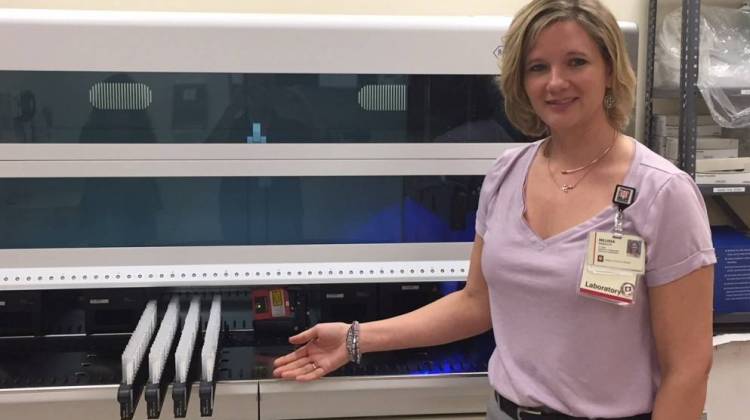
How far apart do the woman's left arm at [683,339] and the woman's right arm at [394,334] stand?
0.37 meters

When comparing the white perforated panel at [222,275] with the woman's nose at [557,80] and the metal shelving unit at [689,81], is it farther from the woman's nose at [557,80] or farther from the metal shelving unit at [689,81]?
the metal shelving unit at [689,81]

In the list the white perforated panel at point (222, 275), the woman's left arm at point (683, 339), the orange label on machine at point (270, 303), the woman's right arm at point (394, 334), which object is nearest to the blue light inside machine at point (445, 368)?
the woman's right arm at point (394, 334)

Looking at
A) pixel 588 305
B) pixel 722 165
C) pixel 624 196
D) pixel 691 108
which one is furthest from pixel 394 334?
pixel 722 165

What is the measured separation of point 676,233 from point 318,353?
28.4 inches

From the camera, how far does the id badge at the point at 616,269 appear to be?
100cm

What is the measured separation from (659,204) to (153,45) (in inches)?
37.8

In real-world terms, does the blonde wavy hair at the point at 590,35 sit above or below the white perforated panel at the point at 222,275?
above

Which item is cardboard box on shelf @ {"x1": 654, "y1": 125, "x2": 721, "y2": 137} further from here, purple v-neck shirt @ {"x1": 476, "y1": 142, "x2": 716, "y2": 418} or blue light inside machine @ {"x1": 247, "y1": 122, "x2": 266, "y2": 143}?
blue light inside machine @ {"x1": 247, "y1": 122, "x2": 266, "y2": 143}

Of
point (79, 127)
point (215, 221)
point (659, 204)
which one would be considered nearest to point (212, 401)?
point (215, 221)

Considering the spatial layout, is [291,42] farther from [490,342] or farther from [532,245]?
[490,342]

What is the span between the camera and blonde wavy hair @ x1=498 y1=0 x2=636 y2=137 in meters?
1.03

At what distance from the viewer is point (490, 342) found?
158 cm

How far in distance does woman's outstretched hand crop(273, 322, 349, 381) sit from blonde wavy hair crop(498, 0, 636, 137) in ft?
1.92

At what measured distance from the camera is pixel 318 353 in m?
1.39
